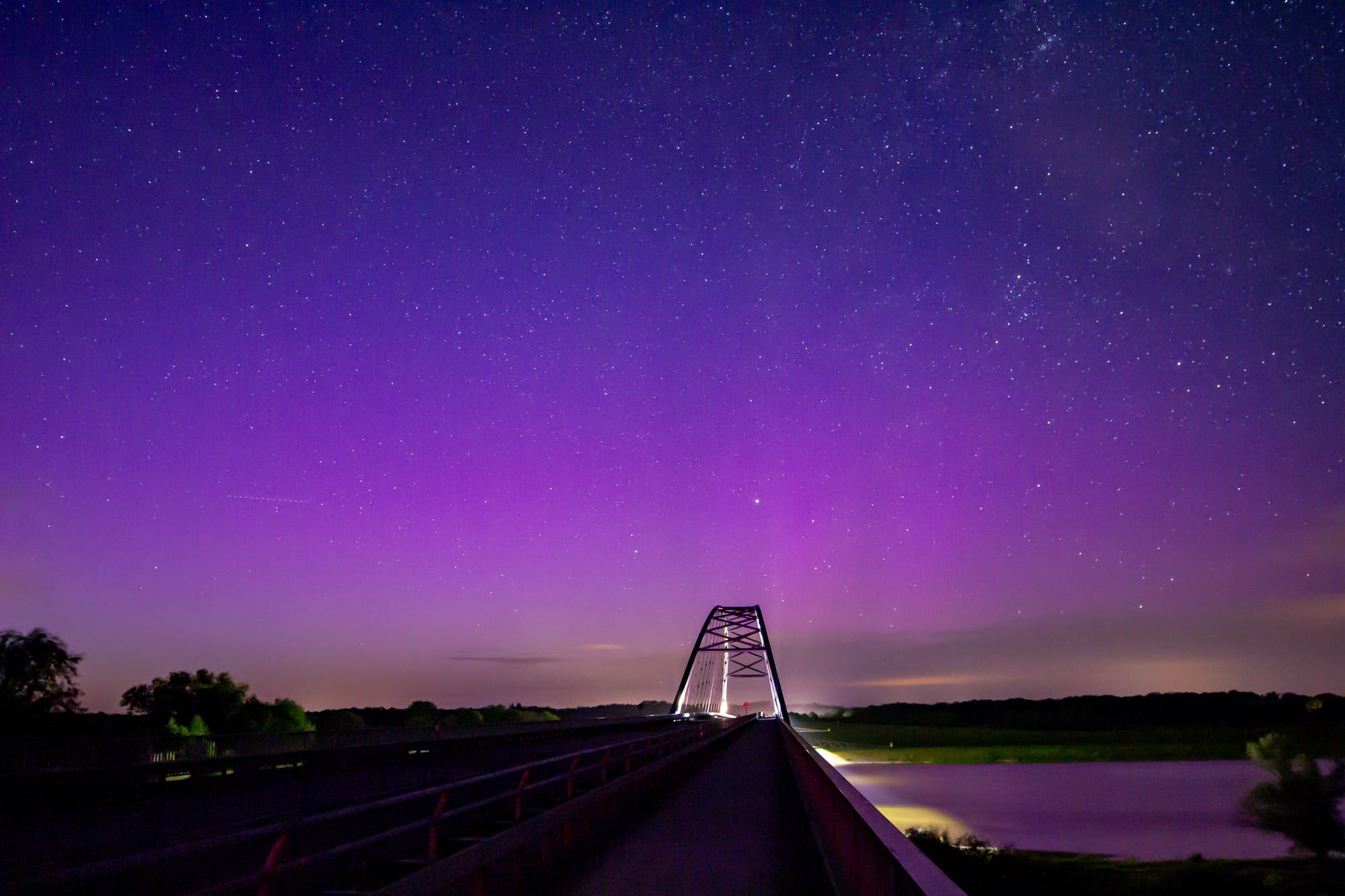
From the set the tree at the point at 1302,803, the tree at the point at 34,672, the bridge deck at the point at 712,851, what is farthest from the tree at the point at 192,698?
the tree at the point at 1302,803

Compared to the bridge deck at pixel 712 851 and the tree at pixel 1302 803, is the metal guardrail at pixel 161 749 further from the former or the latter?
the tree at pixel 1302 803

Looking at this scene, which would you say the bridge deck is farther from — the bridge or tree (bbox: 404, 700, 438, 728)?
tree (bbox: 404, 700, 438, 728)

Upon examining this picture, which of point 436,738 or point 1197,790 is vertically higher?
point 436,738

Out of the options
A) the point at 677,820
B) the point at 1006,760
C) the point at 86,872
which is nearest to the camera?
the point at 86,872

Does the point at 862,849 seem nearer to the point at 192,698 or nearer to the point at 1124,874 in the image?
the point at 1124,874

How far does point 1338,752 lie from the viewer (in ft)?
297

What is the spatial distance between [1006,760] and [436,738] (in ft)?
477

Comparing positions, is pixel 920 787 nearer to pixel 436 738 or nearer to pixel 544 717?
pixel 544 717

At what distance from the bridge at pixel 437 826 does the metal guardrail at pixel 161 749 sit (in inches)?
3.8

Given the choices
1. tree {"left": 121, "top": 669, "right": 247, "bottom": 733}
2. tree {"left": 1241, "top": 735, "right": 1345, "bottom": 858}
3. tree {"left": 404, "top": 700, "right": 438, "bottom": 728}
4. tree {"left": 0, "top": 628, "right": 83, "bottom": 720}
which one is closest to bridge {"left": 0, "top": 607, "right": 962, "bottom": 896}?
tree {"left": 0, "top": 628, "right": 83, "bottom": 720}

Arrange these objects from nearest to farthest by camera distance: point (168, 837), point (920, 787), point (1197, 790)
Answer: point (168, 837) < point (920, 787) < point (1197, 790)

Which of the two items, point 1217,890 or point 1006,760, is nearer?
point 1217,890

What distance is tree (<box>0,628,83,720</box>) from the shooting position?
62.9 m

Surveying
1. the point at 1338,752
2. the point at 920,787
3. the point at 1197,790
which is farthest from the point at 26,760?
the point at 1197,790
